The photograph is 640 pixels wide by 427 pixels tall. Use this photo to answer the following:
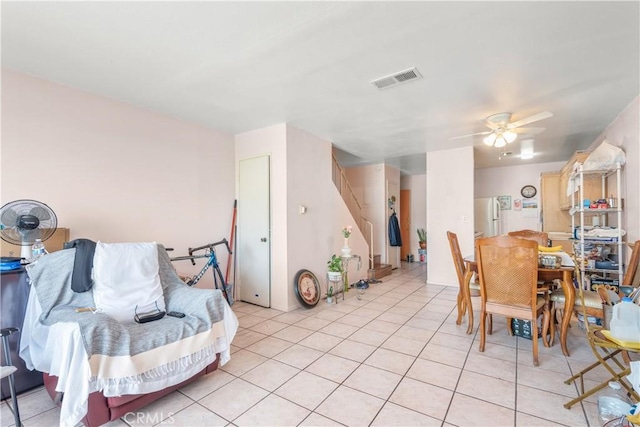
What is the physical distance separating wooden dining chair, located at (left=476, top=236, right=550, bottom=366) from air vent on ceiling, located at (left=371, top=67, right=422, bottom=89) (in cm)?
165

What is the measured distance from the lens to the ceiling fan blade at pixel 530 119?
305 cm

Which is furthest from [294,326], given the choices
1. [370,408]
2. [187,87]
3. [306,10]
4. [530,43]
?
[530,43]

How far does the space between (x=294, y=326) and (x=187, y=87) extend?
9.17 ft

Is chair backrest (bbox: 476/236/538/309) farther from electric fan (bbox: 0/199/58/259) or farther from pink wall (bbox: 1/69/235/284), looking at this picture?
electric fan (bbox: 0/199/58/259)

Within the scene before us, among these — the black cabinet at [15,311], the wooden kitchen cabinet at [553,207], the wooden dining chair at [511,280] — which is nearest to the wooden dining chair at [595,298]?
the wooden dining chair at [511,280]

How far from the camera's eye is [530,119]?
10.5ft

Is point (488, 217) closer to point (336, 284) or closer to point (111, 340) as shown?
point (336, 284)

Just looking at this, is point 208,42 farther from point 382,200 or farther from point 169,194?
point 382,200

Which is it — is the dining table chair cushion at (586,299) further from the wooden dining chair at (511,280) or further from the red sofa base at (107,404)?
the red sofa base at (107,404)

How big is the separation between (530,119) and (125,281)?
426cm

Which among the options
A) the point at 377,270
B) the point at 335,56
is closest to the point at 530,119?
the point at 335,56

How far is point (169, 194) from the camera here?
3.60m

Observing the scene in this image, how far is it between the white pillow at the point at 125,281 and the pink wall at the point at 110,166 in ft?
2.76

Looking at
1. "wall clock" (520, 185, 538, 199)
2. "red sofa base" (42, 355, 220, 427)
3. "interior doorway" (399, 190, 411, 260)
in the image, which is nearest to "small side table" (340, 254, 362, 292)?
"red sofa base" (42, 355, 220, 427)
